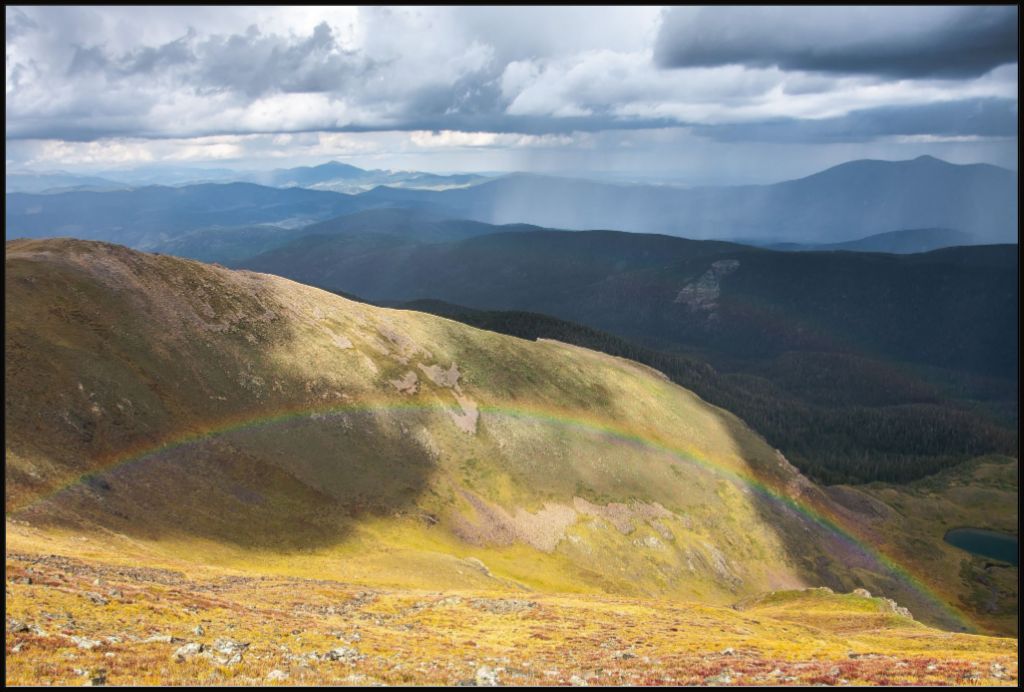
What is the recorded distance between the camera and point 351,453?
102938 mm

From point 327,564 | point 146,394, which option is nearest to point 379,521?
point 327,564

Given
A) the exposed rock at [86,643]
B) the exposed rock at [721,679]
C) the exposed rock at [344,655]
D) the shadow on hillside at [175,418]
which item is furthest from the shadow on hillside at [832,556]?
the exposed rock at [86,643]

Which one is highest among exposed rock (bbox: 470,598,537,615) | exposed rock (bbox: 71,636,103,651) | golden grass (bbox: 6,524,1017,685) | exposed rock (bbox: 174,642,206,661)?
exposed rock (bbox: 71,636,103,651)

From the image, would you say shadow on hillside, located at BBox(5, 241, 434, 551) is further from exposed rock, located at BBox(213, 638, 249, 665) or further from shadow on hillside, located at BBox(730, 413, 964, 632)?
shadow on hillside, located at BBox(730, 413, 964, 632)

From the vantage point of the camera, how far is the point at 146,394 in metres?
86.2

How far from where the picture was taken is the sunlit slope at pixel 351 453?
238 feet

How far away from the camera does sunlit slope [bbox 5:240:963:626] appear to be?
238 feet

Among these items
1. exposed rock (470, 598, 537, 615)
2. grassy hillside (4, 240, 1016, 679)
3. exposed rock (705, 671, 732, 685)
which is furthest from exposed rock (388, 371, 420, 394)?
exposed rock (705, 671, 732, 685)

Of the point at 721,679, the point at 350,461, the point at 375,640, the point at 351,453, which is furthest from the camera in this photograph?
the point at 351,453

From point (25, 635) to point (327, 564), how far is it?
50396mm

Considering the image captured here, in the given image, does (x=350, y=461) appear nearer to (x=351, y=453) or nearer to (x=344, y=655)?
(x=351, y=453)

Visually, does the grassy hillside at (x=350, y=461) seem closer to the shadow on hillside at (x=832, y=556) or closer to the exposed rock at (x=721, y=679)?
the shadow on hillside at (x=832, y=556)

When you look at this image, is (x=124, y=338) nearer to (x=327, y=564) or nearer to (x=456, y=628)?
(x=327, y=564)

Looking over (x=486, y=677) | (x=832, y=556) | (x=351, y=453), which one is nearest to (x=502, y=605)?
(x=486, y=677)
